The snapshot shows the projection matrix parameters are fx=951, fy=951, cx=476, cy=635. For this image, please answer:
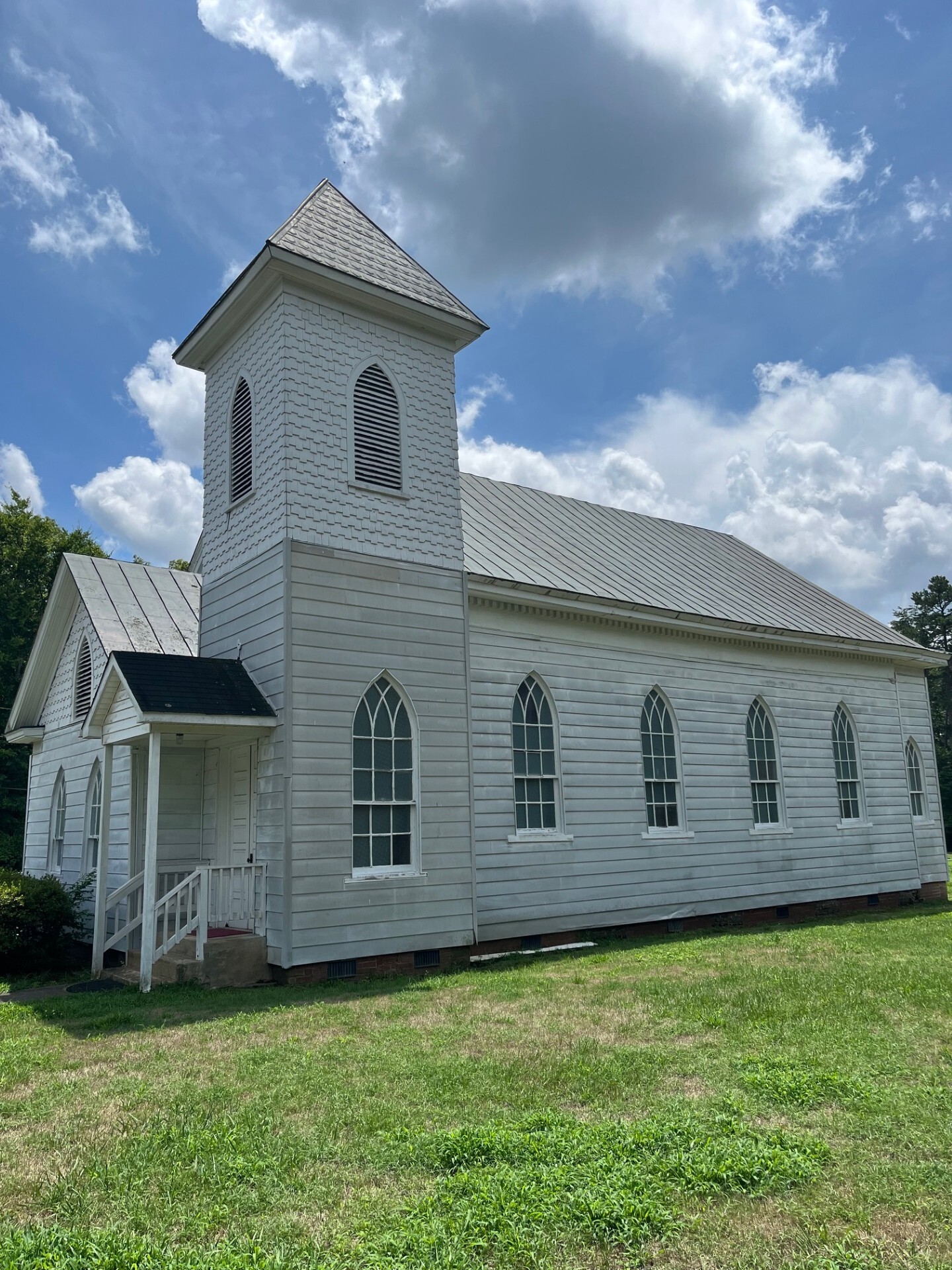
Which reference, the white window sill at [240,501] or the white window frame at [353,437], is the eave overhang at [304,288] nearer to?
the white window frame at [353,437]

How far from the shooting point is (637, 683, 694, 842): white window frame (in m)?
15.5

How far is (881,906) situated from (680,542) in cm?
879

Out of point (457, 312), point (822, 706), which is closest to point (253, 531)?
point (457, 312)

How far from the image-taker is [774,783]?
18000 millimetres

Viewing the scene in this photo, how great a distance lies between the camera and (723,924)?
1648 centimetres

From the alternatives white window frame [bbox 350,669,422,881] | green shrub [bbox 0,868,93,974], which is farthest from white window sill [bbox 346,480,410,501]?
green shrub [bbox 0,868,93,974]

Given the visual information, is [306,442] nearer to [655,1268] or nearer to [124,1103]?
[124,1103]

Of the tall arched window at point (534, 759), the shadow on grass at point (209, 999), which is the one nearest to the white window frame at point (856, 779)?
the tall arched window at point (534, 759)

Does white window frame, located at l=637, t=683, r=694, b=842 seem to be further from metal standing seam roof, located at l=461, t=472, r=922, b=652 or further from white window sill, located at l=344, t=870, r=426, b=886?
white window sill, located at l=344, t=870, r=426, b=886

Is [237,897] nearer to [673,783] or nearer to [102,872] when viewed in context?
[102,872]

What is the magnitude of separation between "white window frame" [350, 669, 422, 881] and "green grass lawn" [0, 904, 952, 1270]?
2.03 metres

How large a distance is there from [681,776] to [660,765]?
509mm

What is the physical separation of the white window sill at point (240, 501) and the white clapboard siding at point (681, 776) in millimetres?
3526

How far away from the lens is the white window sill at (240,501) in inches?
512
